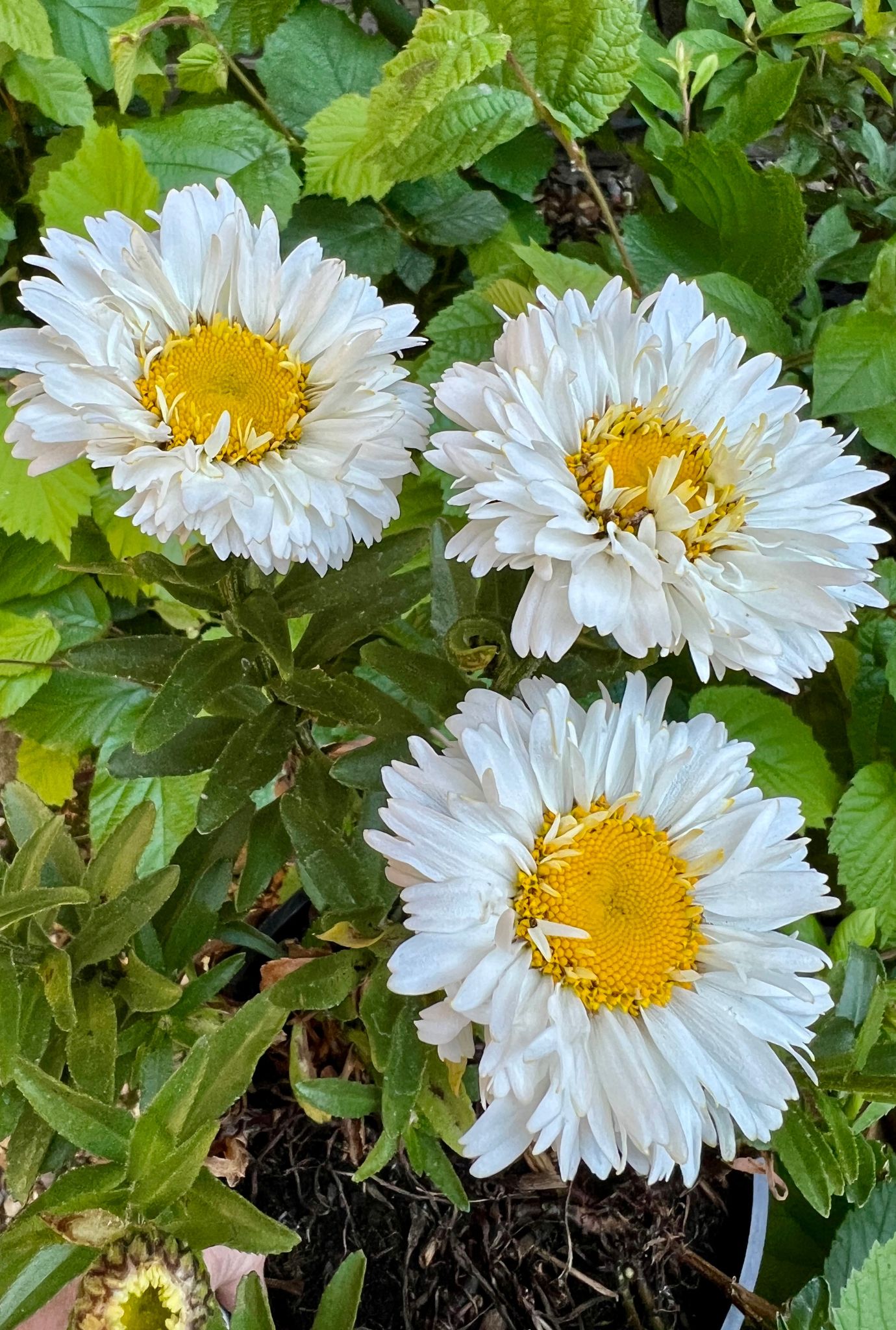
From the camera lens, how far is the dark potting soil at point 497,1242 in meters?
0.63

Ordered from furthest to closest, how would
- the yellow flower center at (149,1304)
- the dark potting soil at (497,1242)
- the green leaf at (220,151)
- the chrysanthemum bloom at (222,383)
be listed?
the green leaf at (220,151) → the dark potting soil at (497,1242) → the chrysanthemum bloom at (222,383) → the yellow flower center at (149,1304)

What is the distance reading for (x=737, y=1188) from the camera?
69 centimetres

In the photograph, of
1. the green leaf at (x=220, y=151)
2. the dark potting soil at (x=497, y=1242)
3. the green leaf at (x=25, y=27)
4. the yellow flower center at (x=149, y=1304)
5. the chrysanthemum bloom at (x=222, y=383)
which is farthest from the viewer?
the green leaf at (x=220, y=151)

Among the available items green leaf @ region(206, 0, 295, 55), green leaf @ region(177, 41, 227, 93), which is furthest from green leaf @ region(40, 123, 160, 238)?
green leaf @ region(206, 0, 295, 55)

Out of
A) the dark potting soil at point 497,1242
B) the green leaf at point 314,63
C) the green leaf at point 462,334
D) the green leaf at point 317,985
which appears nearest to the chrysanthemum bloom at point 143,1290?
the green leaf at point 317,985

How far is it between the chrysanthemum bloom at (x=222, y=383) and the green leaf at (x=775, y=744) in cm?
39

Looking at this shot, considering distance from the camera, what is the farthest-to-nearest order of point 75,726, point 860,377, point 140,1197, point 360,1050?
point 75,726 < point 860,377 < point 360,1050 < point 140,1197

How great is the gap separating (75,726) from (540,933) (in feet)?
1.94

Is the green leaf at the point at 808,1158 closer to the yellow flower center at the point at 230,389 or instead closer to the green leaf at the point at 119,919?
the green leaf at the point at 119,919

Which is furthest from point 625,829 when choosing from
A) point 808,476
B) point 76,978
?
point 76,978

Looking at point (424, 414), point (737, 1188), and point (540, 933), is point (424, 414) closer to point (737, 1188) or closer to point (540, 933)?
point (540, 933)

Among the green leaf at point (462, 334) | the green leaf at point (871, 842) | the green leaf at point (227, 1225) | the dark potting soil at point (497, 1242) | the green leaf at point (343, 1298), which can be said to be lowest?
the dark potting soil at point (497, 1242)

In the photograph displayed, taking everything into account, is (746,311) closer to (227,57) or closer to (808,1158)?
(227,57)

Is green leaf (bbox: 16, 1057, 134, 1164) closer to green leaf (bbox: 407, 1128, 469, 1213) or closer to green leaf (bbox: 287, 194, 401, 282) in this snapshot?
green leaf (bbox: 407, 1128, 469, 1213)
